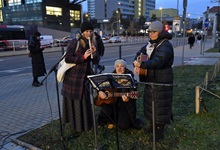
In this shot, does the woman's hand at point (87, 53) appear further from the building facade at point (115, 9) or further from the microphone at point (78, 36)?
the building facade at point (115, 9)

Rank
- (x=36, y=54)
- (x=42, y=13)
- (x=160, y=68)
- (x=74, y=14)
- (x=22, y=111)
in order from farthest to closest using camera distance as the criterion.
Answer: (x=74, y=14) < (x=42, y=13) < (x=36, y=54) < (x=22, y=111) < (x=160, y=68)

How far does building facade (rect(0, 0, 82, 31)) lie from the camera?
60656 mm

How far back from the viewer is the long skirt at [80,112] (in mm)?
3771

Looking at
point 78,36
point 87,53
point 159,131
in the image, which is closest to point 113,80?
point 87,53

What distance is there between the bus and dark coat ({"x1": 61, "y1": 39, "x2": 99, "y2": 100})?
77.1ft

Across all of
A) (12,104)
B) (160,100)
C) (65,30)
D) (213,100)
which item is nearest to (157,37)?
(160,100)

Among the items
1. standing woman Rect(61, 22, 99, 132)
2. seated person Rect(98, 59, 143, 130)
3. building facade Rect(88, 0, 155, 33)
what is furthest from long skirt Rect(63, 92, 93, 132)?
building facade Rect(88, 0, 155, 33)

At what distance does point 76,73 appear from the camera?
3.69 metres

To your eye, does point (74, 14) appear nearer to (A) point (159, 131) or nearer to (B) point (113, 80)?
(A) point (159, 131)

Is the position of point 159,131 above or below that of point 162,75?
below

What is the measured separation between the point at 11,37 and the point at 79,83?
1063 inches

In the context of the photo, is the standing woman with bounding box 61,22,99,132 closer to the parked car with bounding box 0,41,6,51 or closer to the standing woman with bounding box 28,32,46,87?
the standing woman with bounding box 28,32,46,87

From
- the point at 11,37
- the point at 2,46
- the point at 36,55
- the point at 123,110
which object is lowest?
the point at 123,110

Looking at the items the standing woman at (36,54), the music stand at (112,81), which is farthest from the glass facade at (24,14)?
the music stand at (112,81)
